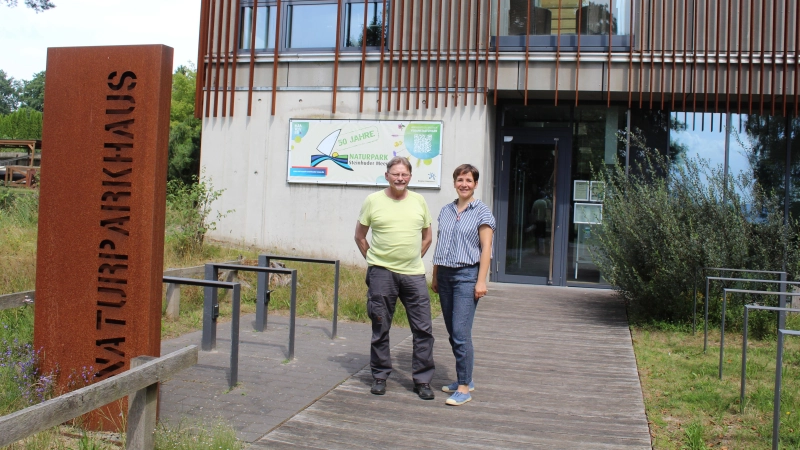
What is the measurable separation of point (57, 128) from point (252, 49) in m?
9.15

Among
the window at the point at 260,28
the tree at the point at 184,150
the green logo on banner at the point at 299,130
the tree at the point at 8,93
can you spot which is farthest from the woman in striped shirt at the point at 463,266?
the tree at the point at 8,93

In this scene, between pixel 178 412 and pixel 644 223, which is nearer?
pixel 178 412

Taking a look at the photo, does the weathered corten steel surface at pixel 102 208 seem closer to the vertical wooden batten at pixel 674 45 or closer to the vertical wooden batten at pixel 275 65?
the vertical wooden batten at pixel 275 65

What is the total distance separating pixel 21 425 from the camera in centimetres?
313

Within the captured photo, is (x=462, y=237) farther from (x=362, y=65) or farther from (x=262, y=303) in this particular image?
(x=362, y=65)

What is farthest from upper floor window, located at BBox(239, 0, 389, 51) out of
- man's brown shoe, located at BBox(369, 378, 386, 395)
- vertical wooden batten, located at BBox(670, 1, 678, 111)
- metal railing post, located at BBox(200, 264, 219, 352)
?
man's brown shoe, located at BBox(369, 378, 386, 395)

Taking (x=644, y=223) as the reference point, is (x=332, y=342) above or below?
below

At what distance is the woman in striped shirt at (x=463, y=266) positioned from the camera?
5.82m

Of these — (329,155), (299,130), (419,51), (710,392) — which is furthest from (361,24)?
(710,392)

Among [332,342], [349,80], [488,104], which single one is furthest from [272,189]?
[332,342]

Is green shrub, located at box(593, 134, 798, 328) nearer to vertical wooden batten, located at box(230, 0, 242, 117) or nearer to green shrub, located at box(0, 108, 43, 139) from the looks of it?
vertical wooden batten, located at box(230, 0, 242, 117)

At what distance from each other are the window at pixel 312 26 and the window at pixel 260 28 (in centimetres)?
31

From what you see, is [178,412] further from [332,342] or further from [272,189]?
[272,189]

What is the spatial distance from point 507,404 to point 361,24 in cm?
914
